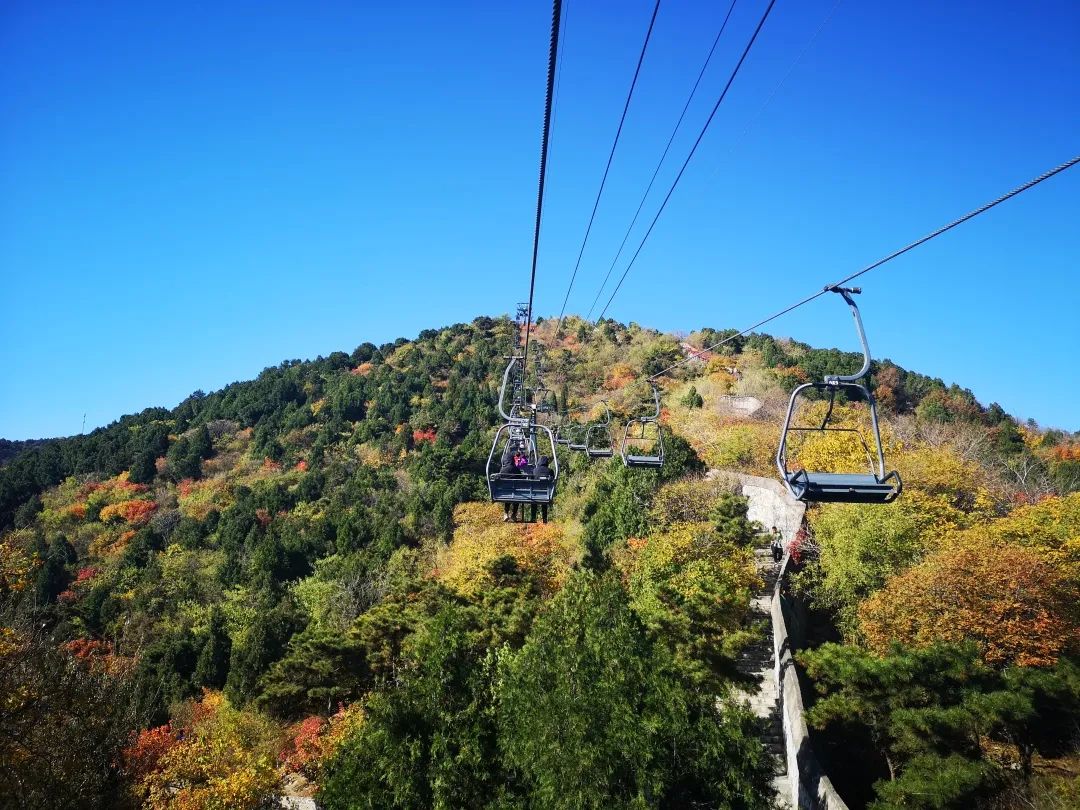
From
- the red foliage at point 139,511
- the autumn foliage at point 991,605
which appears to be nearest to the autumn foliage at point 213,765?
the autumn foliage at point 991,605

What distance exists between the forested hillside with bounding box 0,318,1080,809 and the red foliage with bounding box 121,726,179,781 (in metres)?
0.17

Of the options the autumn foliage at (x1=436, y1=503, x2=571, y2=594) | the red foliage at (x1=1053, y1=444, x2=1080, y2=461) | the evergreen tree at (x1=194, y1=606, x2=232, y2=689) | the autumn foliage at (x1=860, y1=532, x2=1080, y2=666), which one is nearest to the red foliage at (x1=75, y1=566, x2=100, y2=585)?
the evergreen tree at (x1=194, y1=606, x2=232, y2=689)

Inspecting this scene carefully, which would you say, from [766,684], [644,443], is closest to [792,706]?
[766,684]

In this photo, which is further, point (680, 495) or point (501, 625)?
point (680, 495)

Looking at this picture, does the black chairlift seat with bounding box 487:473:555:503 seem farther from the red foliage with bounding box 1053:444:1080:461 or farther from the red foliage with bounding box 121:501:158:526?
the red foliage with bounding box 121:501:158:526

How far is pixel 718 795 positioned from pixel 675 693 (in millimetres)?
1734

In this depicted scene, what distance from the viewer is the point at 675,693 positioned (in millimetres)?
12430

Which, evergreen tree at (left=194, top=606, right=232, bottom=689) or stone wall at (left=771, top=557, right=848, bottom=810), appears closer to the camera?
stone wall at (left=771, top=557, right=848, bottom=810)

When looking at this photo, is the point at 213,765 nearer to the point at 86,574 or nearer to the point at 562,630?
the point at 562,630

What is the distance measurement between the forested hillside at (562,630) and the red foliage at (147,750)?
0.17 meters

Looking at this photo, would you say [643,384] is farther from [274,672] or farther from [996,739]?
[996,739]

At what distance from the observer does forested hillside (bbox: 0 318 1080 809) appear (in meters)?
12.0

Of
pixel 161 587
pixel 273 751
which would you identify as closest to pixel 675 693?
Answer: pixel 273 751

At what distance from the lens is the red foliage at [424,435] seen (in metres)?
50.1
